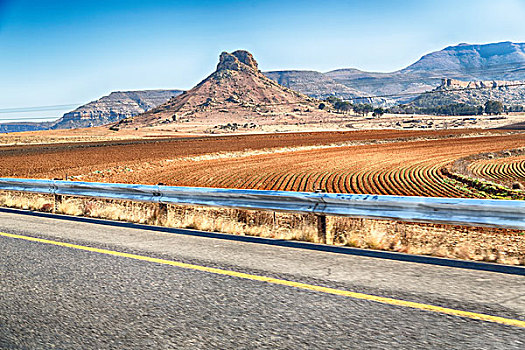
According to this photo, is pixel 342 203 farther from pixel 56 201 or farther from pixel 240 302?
pixel 56 201

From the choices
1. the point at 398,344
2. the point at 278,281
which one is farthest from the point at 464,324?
the point at 278,281

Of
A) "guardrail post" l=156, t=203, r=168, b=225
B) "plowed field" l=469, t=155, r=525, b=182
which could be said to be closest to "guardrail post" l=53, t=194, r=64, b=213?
"guardrail post" l=156, t=203, r=168, b=225

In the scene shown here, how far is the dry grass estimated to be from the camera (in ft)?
22.0

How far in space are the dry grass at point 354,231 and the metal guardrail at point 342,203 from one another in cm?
38

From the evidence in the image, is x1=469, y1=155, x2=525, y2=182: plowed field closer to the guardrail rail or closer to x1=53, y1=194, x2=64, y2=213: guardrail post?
A: the guardrail rail

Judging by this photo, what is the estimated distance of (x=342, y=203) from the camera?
7.93 meters

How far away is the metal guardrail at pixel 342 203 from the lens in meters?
6.48

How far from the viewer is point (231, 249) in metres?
6.89

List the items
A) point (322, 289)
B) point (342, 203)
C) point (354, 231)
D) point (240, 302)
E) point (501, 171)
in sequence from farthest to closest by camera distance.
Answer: point (501, 171)
point (354, 231)
point (342, 203)
point (322, 289)
point (240, 302)

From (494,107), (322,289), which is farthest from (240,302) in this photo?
(494,107)

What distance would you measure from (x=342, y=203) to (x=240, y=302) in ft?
12.8

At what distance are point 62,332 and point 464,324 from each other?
3.21 m

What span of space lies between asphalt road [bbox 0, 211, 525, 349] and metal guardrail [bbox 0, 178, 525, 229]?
1.42 metres

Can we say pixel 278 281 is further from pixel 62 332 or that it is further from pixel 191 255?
pixel 62 332
